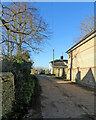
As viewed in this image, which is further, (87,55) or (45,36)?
(45,36)

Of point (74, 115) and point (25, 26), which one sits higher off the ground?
point (25, 26)

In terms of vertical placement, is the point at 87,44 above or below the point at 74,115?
above

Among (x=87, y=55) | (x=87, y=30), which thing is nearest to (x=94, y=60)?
(x=87, y=55)

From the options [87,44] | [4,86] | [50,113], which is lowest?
[50,113]

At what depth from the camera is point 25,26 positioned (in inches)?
583

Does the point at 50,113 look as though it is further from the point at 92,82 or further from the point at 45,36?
the point at 45,36

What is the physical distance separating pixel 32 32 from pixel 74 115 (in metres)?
11.6

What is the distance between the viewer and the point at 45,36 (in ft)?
48.4

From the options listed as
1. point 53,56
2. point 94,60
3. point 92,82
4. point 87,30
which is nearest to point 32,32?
point 94,60

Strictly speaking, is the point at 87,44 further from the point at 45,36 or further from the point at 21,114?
the point at 21,114

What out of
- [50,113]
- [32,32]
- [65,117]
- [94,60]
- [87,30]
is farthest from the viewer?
[87,30]

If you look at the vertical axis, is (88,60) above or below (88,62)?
above

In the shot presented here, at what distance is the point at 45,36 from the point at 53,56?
24.3 metres

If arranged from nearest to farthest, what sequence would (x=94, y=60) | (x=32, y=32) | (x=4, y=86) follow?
(x=4, y=86) < (x=94, y=60) < (x=32, y=32)
